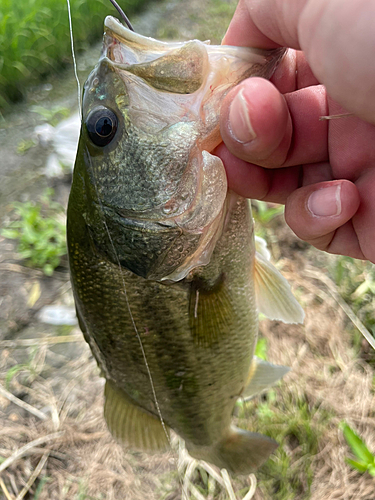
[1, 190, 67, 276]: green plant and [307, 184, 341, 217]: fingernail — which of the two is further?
[1, 190, 67, 276]: green plant

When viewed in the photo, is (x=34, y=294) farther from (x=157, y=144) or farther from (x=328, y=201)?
(x=328, y=201)

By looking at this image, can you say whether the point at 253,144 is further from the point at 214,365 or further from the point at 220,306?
the point at 214,365

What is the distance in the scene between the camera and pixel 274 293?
4.88ft

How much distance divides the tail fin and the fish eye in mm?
1367

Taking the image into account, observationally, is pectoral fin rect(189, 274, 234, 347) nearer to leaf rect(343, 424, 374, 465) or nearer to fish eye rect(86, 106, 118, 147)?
fish eye rect(86, 106, 118, 147)

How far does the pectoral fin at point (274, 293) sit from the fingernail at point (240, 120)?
0.67 m

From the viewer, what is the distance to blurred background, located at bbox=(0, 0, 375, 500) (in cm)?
194

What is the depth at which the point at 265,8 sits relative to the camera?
90 centimetres

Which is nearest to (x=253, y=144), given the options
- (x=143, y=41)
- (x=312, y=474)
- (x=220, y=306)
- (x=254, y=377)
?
(x=143, y=41)

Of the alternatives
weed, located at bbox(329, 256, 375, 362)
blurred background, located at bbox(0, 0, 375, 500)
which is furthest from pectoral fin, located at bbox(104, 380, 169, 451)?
weed, located at bbox(329, 256, 375, 362)

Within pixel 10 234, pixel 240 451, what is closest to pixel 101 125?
pixel 240 451

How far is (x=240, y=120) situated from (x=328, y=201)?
38 centimetres

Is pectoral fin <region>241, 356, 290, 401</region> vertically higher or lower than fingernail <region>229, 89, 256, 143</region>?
lower

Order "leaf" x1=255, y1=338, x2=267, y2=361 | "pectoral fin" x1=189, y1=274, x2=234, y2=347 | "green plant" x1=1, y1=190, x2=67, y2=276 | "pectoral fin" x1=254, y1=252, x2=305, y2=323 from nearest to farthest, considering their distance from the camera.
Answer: "pectoral fin" x1=189, y1=274, x2=234, y2=347 → "pectoral fin" x1=254, y1=252, x2=305, y2=323 → "leaf" x1=255, y1=338, x2=267, y2=361 → "green plant" x1=1, y1=190, x2=67, y2=276
